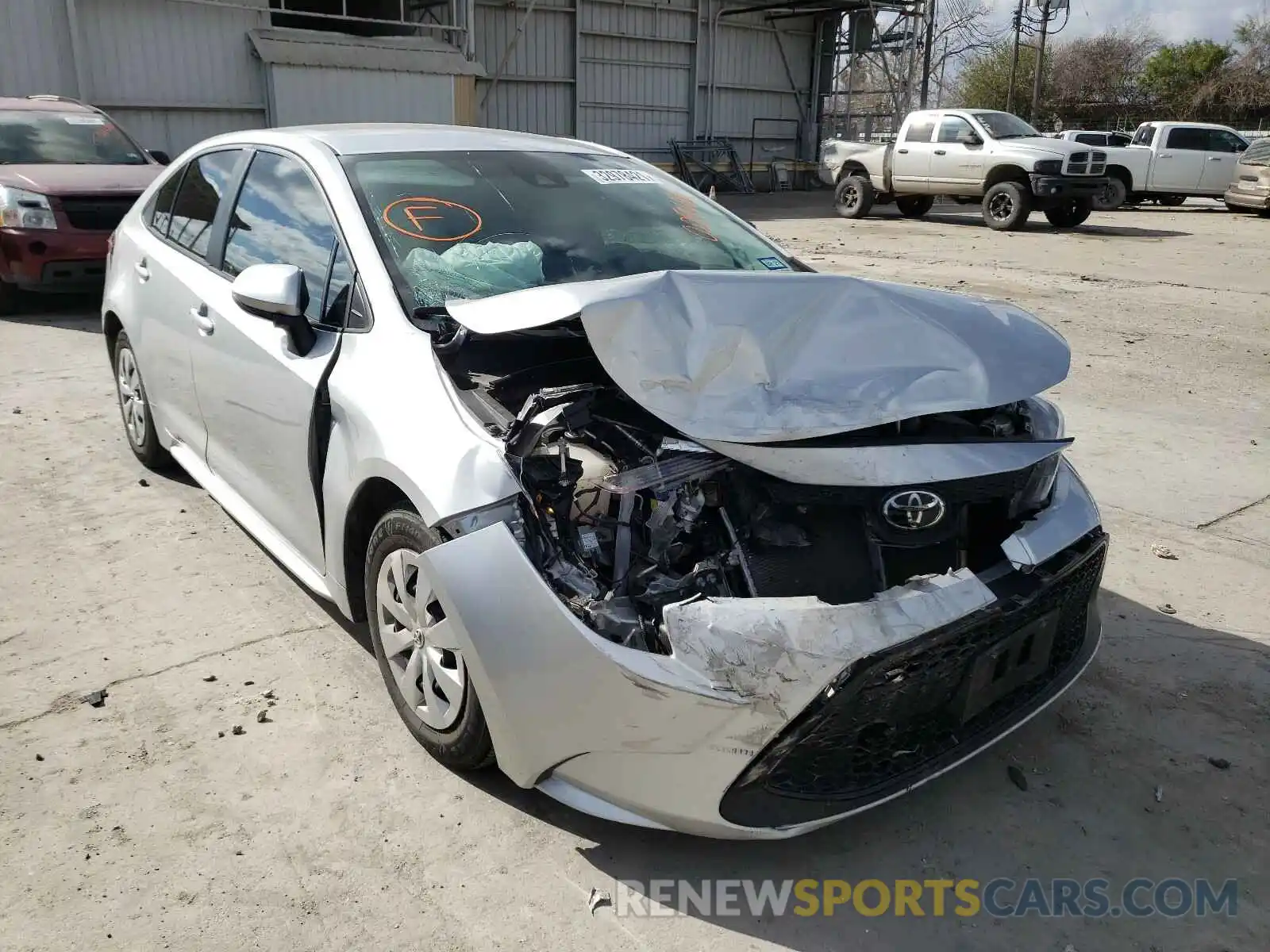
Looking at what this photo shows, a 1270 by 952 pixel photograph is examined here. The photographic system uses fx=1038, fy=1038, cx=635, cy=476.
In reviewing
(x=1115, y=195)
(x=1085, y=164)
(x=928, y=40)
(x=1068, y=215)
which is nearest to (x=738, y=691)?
(x=1085, y=164)

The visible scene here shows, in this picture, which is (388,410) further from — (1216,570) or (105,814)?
(1216,570)

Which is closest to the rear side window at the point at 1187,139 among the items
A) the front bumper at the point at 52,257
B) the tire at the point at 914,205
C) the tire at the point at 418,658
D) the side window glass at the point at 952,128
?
the tire at the point at 914,205

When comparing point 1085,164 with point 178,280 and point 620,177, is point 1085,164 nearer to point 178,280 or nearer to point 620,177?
point 620,177

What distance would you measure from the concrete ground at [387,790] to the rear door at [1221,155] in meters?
20.2

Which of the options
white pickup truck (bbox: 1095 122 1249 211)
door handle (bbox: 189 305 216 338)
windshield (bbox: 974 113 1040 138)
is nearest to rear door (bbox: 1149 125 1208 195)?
white pickup truck (bbox: 1095 122 1249 211)

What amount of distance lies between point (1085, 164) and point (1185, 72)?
32.9 meters

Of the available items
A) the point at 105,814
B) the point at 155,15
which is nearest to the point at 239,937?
the point at 105,814

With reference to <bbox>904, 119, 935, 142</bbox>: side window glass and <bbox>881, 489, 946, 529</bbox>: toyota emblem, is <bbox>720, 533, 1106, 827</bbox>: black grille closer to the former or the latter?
<bbox>881, 489, 946, 529</bbox>: toyota emblem

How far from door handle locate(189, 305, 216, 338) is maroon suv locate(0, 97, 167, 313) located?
5.87 m

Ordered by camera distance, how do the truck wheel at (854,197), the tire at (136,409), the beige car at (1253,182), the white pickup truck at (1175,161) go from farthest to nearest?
the white pickup truck at (1175,161) < the truck wheel at (854,197) < the beige car at (1253,182) < the tire at (136,409)

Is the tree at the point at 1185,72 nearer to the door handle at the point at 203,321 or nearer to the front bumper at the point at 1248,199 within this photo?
the front bumper at the point at 1248,199

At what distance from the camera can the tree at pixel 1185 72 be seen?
4266cm

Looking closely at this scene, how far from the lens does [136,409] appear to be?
4.97 metres

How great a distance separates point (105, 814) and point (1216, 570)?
13.2ft
